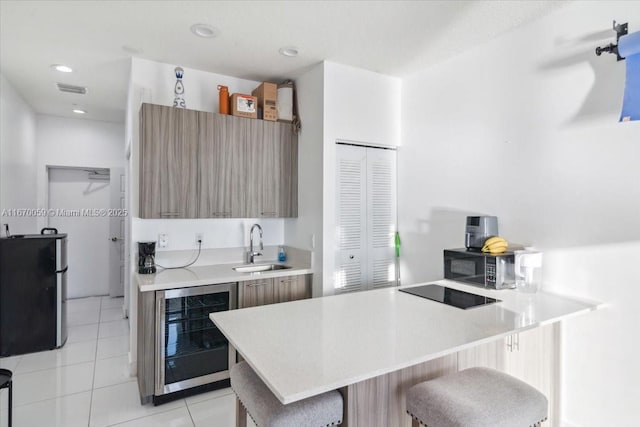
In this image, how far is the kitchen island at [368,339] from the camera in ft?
3.95

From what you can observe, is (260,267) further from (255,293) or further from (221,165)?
(221,165)

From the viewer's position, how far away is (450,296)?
2.16m

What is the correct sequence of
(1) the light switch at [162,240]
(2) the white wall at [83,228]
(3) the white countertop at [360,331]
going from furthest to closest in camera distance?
(2) the white wall at [83,228] < (1) the light switch at [162,240] < (3) the white countertop at [360,331]

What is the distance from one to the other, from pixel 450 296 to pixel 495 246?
0.48 m

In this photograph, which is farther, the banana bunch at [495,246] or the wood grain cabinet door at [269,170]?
the wood grain cabinet door at [269,170]

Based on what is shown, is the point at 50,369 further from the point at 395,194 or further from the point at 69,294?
the point at 395,194

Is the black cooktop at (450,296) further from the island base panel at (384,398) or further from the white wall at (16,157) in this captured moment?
the white wall at (16,157)

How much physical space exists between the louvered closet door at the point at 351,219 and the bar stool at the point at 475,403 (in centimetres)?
168

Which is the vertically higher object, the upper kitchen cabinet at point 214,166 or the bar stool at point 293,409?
the upper kitchen cabinet at point 214,166

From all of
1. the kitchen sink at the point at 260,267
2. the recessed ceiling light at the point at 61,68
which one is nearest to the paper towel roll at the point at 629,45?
the kitchen sink at the point at 260,267

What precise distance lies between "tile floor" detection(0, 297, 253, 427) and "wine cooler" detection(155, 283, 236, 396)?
167mm

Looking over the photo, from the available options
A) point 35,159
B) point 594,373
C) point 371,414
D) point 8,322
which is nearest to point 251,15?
point 371,414

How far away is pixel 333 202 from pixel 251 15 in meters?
1.55

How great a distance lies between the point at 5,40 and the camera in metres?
2.70
